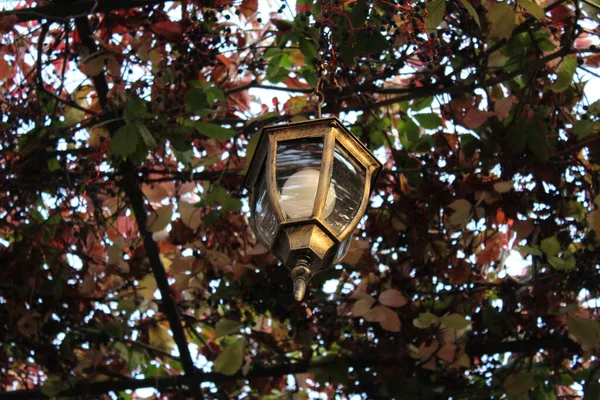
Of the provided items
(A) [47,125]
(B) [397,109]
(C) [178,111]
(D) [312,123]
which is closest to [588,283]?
(B) [397,109]

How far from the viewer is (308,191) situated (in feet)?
5.97

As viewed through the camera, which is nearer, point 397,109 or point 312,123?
point 312,123

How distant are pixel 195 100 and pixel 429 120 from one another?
80cm

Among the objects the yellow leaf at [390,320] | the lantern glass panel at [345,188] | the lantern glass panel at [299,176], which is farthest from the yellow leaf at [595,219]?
the lantern glass panel at [299,176]

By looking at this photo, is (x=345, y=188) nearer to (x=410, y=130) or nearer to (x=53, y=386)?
(x=410, y=130)

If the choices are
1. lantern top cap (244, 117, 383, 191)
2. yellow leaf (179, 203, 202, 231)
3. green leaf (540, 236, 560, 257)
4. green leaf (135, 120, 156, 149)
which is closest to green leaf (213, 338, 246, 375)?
yellow leaf (179, 203, 202, 231)

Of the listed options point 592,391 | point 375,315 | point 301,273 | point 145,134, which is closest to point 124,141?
point 145,134

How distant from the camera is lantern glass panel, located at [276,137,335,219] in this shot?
5.93ft

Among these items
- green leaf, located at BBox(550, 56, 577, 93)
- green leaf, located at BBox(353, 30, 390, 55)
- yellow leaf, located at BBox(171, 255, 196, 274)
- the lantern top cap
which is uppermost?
green leaf, located at BBox(353, 30, 390, 55)

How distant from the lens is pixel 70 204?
3354 millimetres

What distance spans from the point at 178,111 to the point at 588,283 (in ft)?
4.95

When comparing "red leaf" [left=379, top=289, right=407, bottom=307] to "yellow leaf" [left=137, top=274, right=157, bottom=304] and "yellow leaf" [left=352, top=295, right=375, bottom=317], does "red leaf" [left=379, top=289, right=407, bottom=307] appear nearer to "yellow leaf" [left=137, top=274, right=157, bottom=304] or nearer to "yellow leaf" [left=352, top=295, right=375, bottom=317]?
"yellow leaf" [left=352, top=295, right=375, bottom=317]

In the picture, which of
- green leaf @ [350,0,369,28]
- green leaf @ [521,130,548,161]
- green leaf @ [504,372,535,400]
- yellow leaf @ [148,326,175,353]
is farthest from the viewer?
yellow leaf @ [148,326,175,353]

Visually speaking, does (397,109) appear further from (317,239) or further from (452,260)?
(317,239)
